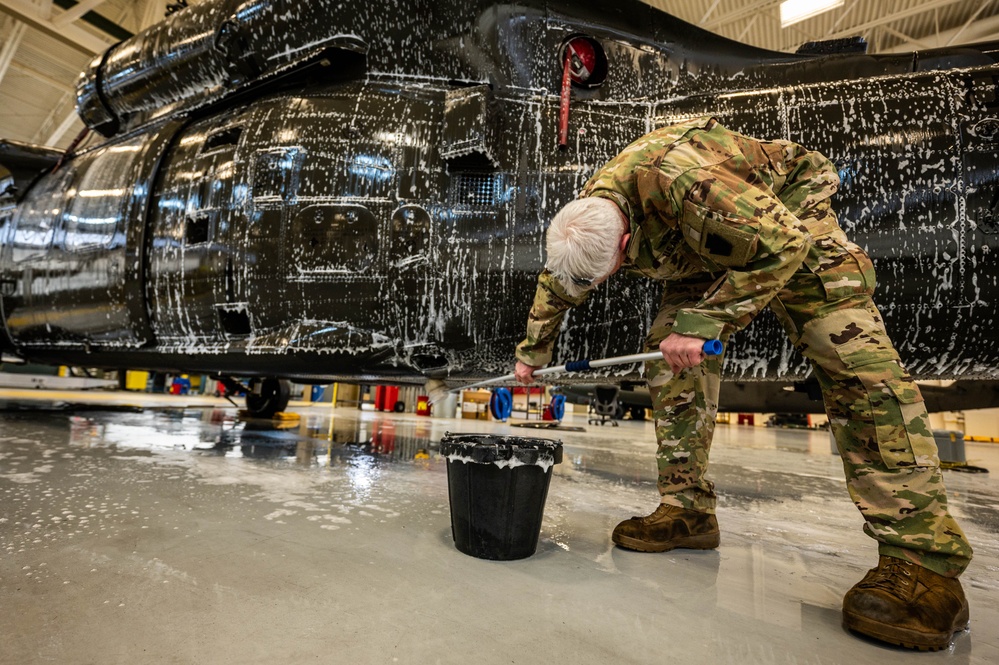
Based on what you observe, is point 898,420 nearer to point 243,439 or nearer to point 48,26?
point 243,439

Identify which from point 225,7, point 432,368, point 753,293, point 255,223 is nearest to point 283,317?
point 255,223

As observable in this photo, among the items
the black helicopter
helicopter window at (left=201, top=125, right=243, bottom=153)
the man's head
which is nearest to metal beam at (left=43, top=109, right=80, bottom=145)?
the black helicopter

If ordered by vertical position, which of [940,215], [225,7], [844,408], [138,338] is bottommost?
[844,408]

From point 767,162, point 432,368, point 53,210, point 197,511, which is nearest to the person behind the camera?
point 767,162

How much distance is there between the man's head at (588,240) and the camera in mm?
1365

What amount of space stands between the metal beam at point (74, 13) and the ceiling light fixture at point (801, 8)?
1233 centimetres

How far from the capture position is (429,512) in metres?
1.93

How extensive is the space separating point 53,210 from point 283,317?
2.09m

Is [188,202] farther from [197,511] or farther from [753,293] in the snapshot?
[753,293]

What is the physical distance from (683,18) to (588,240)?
45.0ft

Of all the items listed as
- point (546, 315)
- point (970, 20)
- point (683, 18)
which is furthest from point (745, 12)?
point (546, 315)

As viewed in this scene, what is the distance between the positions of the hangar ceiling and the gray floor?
10987 millimetres

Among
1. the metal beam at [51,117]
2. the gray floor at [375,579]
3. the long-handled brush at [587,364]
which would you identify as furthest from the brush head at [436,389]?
the metal beam at [51,117]

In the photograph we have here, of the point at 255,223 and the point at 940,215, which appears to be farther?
the point at 255,223
